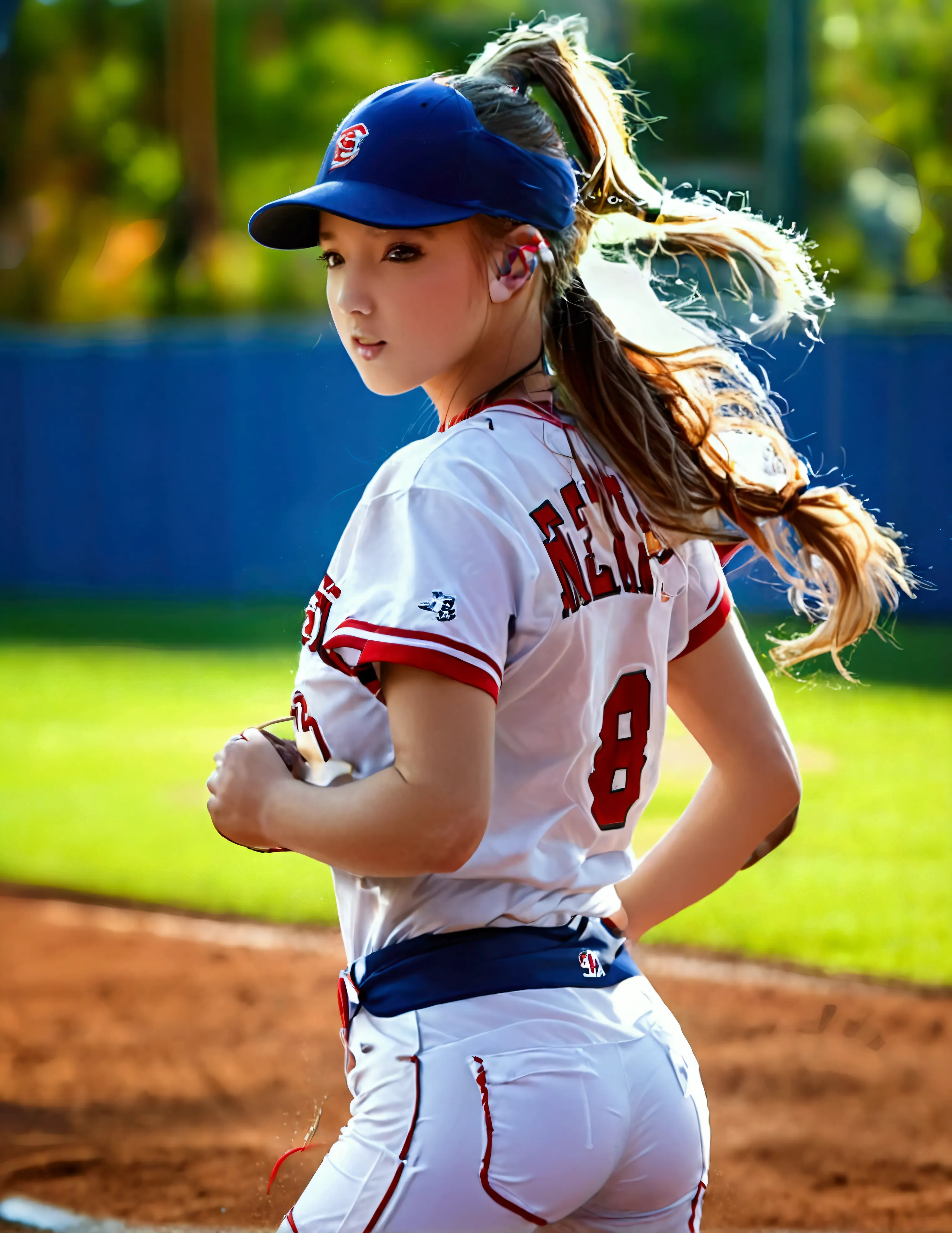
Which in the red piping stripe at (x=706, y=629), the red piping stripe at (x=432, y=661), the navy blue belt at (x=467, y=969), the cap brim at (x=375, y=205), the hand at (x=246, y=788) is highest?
the cap brim at (x=375, y=205)

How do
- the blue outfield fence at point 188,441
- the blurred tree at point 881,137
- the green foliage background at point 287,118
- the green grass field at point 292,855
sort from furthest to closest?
1. the green foliage background at point 287,118
2. the blurred tree at point 881,137
3. the blue outfield fence at point 188,441
4. the green grass field at point 292,855

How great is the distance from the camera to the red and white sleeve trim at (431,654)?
3.68 feet

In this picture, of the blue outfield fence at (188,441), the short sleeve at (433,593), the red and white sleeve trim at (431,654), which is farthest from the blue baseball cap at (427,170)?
the blue outfield fence at (188,441)

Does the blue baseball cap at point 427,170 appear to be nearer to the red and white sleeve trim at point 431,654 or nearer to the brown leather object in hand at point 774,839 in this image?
the red and white sleeve trim at point 431,654

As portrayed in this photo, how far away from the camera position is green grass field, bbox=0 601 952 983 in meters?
5.17

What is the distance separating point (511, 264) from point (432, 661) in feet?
1.37

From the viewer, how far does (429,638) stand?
112cm

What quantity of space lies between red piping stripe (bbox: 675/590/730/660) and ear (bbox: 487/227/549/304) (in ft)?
1.28

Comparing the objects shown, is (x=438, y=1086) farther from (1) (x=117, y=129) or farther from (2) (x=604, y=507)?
(1) (x=117, y=129)

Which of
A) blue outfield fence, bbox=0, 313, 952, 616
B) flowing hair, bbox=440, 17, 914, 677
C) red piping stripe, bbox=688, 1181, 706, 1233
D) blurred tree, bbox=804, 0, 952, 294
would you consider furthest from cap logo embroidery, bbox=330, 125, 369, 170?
blurred tree, bbox=804, 0, 952, 294

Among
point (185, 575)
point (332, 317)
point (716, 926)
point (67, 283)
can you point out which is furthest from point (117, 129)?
point (332, 317)

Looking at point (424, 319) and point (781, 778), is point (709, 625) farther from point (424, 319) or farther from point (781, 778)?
point (424, 319)

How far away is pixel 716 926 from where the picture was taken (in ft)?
16.7

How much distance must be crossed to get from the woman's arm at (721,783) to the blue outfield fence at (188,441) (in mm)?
10949
